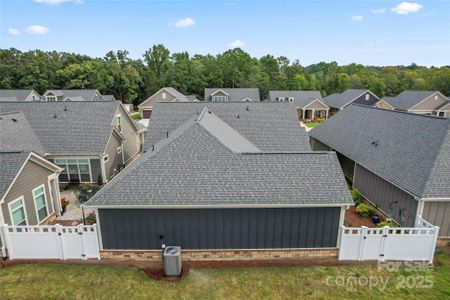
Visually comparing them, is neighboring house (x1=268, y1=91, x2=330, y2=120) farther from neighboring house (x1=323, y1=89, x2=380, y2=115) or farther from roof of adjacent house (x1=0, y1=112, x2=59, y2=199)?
roof of adjacent house (x1=0, y1=112, x2=59, y2=199)

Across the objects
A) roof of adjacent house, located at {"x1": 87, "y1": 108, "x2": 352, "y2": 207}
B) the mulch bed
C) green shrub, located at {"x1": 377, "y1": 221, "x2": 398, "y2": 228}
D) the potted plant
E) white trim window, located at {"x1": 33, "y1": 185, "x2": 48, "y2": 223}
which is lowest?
the mulch bed

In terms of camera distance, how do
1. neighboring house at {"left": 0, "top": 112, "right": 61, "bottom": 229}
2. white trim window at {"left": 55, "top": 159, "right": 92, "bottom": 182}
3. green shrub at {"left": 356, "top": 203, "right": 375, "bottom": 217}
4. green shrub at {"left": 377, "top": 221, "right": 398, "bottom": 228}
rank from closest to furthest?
neighboring house at {"left": 0, "top": 112, "right": 61, "bottom": 229} < green shrub at {"left": 377, "top": 221, "right": 398, "bottom": 228} < green shrub at {"left": 356, "top": 203, "right": 375, "bottom": 217} < white trim window at {"left": 55, "top": 159, "right": 92, "bottom": 182}

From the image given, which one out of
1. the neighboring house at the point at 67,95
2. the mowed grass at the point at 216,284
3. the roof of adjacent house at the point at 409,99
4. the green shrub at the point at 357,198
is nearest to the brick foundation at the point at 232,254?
the mowed grass at the point at 216,284

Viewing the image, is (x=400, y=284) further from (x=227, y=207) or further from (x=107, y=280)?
(x=107, y=280)

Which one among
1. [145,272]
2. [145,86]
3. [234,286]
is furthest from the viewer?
[145,86]

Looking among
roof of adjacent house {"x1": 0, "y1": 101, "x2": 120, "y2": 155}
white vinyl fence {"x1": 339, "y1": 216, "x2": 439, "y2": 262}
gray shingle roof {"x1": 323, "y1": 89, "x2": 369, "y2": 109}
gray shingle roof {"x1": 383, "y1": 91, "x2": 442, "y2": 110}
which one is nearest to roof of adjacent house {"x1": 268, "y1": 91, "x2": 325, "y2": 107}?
gray shingle roof {"x1": 323, "y1": 89, "x2": 369, "y2": 109}

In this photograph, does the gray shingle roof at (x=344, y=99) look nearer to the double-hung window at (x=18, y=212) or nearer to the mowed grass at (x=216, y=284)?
the mowed grass at (x=216, y=284)

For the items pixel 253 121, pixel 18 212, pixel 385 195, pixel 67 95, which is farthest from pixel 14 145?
pixel 67 95

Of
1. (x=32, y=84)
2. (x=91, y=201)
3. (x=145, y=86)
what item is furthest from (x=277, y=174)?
(x=32, y=84)
